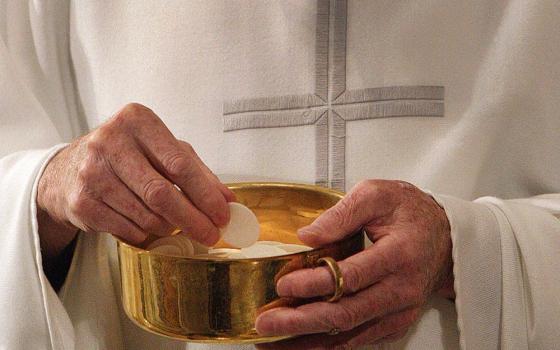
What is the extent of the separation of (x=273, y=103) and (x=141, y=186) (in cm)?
50

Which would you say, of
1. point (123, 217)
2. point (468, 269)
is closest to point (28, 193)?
point (123, 217)

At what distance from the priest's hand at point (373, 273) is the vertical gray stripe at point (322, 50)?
1.20 feet

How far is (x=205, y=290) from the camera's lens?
3.89 ft

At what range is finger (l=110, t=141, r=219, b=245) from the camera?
4.26ft

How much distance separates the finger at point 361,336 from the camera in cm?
134

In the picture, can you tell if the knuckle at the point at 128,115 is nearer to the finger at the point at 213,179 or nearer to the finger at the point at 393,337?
the finger at the point at 213,179

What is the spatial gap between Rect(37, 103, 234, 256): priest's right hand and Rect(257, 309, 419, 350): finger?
0.20 metres

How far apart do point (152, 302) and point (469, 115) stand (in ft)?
2.73

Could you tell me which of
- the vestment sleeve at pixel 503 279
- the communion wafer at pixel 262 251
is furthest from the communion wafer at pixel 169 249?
the vestment sleeve at pixel 503 279

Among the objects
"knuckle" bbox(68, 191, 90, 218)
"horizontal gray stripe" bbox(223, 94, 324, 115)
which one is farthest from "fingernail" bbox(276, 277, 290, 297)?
"horizontal gray stripe" bbox(223, 94, 324, 115)

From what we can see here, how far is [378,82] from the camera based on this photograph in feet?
5.75

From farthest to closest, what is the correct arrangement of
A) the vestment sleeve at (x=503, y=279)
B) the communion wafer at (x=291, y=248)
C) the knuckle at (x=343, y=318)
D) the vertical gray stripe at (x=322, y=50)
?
1. the vertical gray stripe at (x=322, y=50)
2. the vestment sleeve at (x=503, y=279)
3. the communion wafer at (x=291, y=248)
4. the knuckle at (x=343, y=318)

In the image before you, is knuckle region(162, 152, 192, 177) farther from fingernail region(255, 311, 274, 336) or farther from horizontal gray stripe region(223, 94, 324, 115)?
horizontal gray stripe region(223, 94, 324, 115)

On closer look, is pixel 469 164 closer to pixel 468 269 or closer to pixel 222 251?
pixel 468 269
